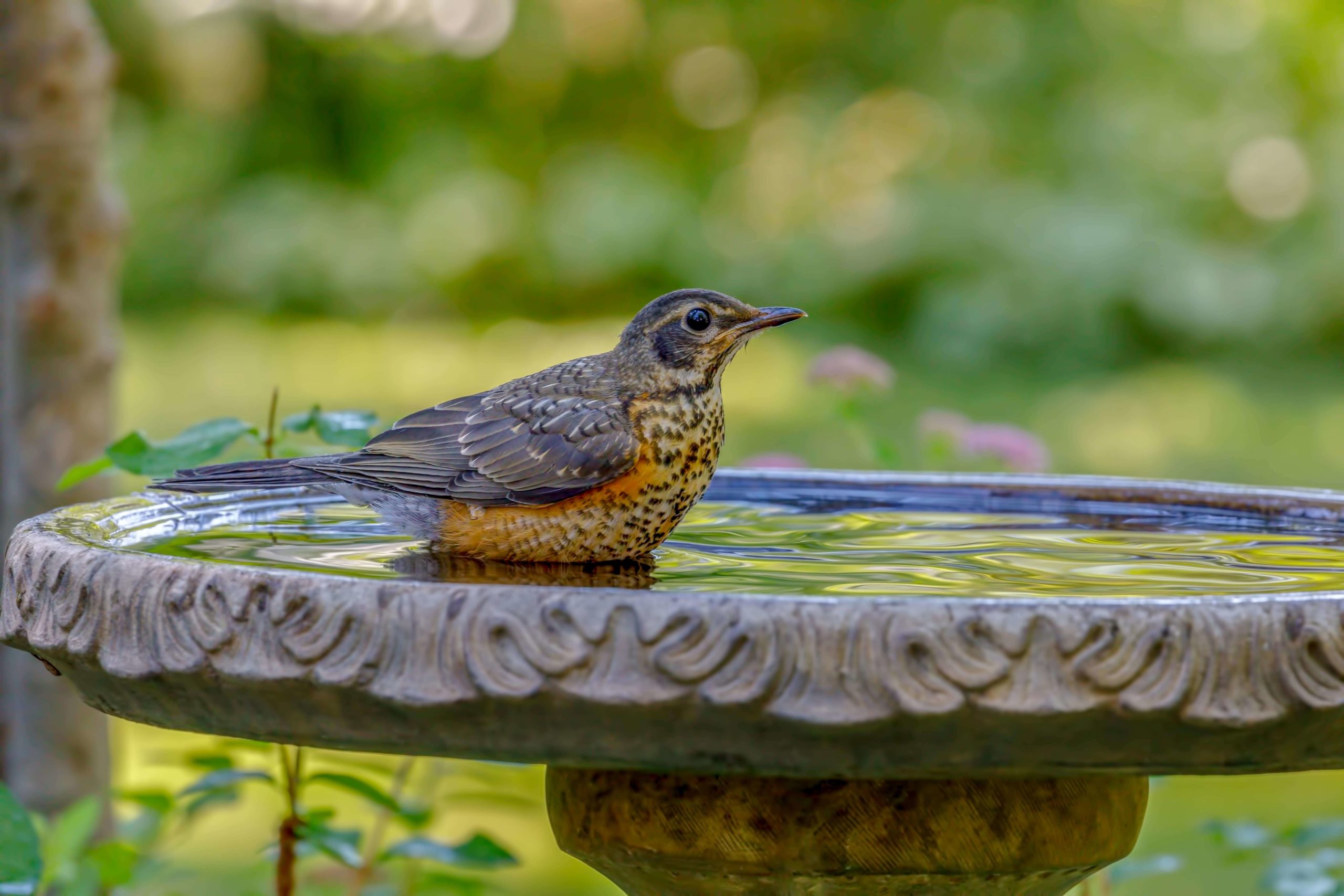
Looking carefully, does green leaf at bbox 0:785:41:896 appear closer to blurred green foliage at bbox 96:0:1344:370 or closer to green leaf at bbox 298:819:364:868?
green leaf at bbox 298:819:364:868

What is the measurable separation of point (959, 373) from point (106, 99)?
27.2ft

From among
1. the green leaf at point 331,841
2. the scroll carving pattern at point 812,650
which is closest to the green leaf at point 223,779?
the green leaf at point 331,841

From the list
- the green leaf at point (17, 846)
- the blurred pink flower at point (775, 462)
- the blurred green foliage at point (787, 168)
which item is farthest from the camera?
the blurred green foliage at point (787, 168)

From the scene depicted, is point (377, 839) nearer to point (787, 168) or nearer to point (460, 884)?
point (460, 884)

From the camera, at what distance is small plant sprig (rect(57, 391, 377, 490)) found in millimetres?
2645

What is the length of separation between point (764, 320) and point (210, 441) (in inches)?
37.5

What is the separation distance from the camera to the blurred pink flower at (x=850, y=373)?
3557 mm

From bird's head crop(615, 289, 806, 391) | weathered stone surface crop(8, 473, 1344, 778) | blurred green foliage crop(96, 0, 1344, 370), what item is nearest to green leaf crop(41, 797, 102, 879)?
weathered stone surface crop(8, 473, 1344, 778)

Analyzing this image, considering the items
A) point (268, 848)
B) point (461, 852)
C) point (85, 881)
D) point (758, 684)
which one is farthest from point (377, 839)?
point (758, 684)

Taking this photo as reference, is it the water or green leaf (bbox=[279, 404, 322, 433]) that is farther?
green leaf (bbox=[279, 404, 322, 433])

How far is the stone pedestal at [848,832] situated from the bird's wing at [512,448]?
17.2 inches

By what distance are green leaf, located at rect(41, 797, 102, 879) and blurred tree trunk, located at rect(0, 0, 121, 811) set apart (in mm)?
1002

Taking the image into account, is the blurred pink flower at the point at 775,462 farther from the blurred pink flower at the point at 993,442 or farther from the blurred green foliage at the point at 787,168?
the blurred green foliage at the point at 787,168

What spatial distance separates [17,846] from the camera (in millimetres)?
2160
